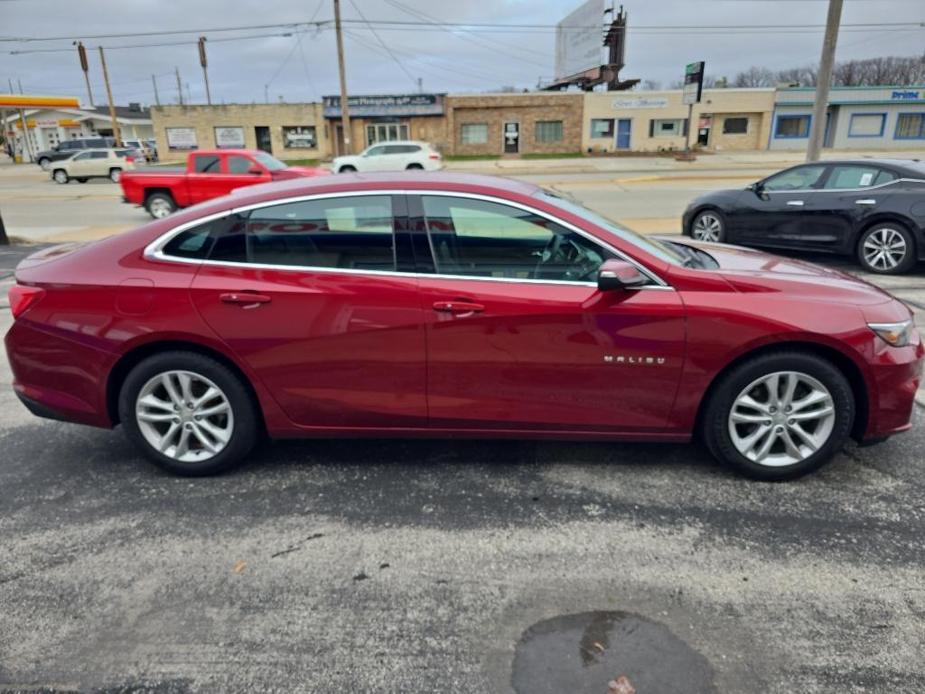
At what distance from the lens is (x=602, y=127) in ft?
146

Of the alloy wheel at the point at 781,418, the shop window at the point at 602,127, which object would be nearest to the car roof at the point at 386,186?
the alloy wheel at the point at 781,418

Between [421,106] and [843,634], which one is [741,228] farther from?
[421,106]

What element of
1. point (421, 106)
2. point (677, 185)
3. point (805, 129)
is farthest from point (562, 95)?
point (677, 185)

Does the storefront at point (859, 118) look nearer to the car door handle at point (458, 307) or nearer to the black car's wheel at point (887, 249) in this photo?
the black car's wheel at point (887, 249)

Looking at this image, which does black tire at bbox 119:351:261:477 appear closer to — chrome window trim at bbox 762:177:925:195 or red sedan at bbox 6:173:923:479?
red sedan at bbox 6:173:923:479

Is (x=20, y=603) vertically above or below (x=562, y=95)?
below

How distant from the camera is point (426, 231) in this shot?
A: 3.45 meters

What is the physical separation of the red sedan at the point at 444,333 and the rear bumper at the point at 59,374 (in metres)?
0.01

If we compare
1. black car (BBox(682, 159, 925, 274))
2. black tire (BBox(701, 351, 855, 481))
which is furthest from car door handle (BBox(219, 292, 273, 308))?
black car (BBox(682, 159, 925, 274))

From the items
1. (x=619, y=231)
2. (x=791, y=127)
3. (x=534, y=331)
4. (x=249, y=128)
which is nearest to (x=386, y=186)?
(x=534, y=331)

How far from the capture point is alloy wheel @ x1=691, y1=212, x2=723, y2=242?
9.88 m

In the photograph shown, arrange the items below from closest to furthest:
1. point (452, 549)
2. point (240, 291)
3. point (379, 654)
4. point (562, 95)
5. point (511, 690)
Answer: point (511, 690) < point (379, 654) < point (452, 549) < point (240, 291) < point (562, 95)

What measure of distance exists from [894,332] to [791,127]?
49572 mm

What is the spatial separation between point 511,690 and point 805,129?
52150mm
